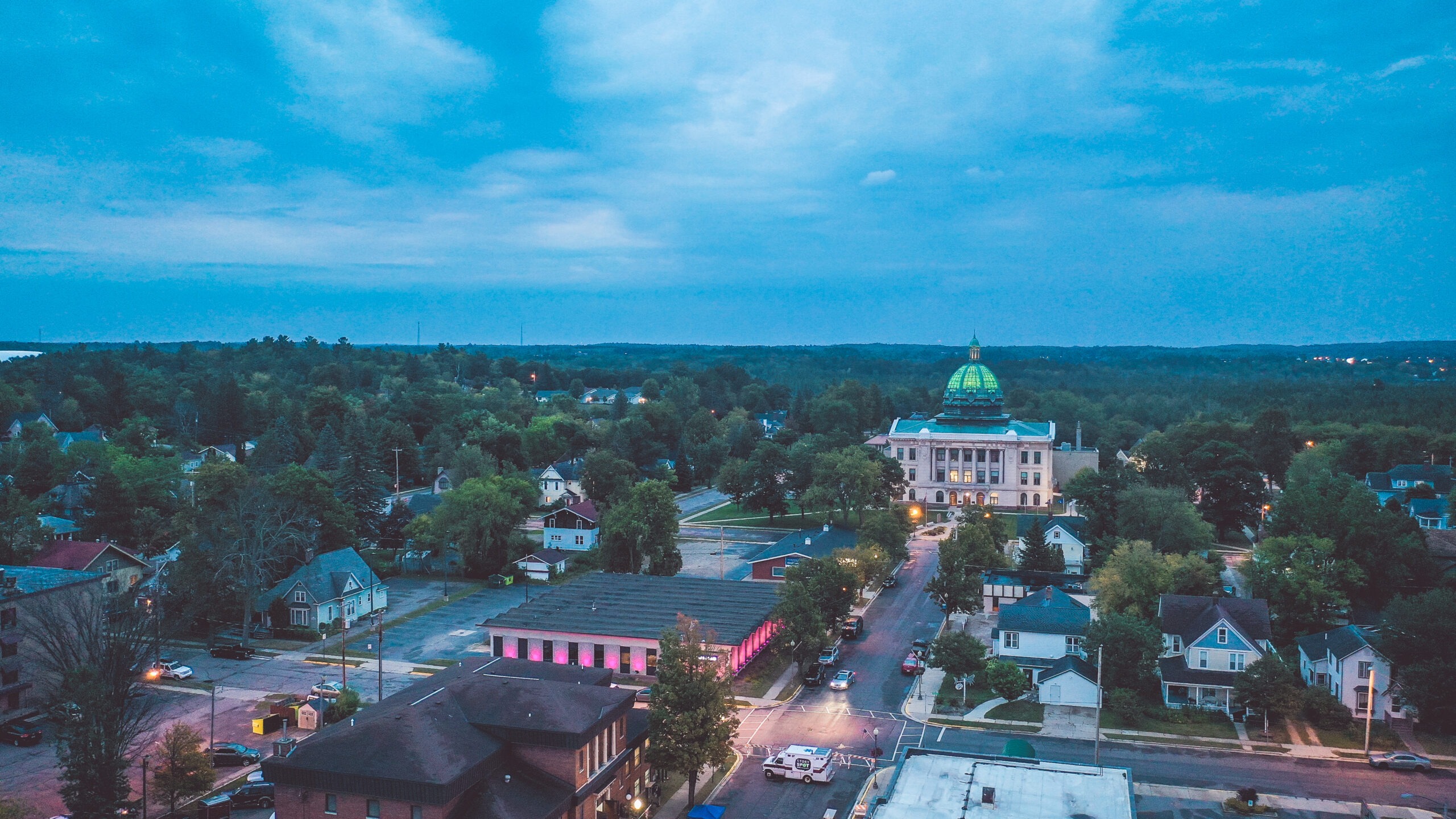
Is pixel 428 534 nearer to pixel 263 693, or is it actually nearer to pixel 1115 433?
pixel 263 693

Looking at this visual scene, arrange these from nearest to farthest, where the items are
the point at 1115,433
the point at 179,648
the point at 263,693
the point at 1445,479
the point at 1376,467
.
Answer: the point at 263,693 < the point at 179,648 < the point at 1445,479 < the point at 1376,467 < the point at 1115,433

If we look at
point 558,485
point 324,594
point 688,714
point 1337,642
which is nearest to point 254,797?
point 688,714

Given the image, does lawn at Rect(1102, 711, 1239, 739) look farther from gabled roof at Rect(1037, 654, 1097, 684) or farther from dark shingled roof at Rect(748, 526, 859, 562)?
dark shingled roof at Rect(748, 526, 859, 562)

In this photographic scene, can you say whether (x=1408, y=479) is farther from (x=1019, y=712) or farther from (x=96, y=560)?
(x=96, y=560)

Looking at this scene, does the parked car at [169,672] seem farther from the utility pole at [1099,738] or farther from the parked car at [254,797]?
the utility pole at [1099,738]

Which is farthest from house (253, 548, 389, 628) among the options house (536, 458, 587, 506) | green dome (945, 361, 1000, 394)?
green dome (945, 361, 1000, 394)

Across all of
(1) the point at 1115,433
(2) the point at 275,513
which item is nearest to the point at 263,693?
(2) the point at 275,513
